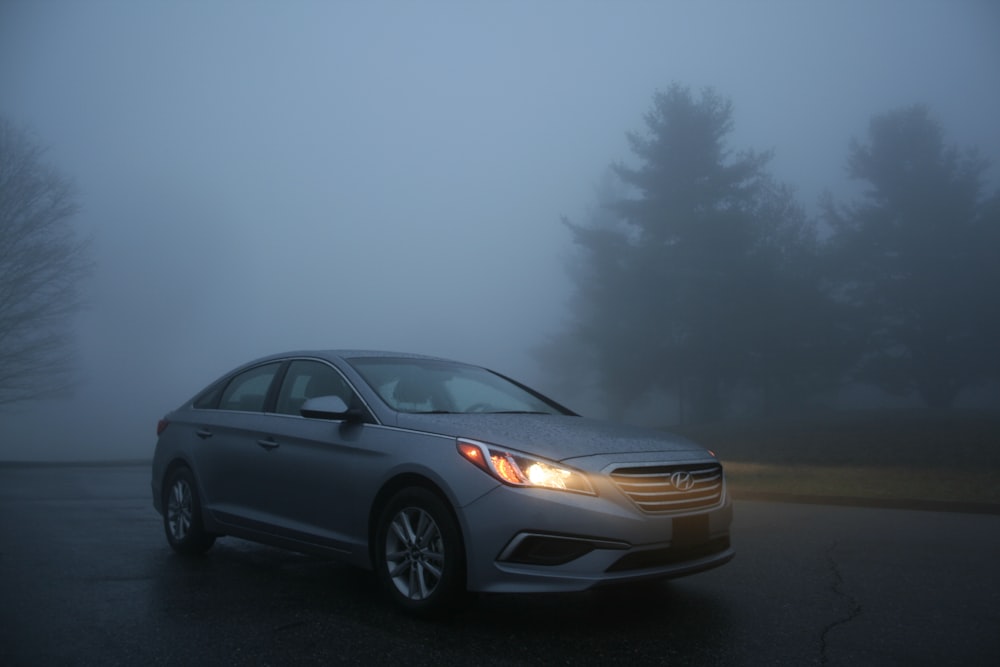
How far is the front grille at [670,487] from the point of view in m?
4.54

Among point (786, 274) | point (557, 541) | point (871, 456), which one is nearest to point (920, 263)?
point (786, 274)

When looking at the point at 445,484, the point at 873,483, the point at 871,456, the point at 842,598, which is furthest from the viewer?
the point at 871,456

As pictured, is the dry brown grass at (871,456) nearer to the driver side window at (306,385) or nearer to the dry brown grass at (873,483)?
the dry brown grass at (873,483)

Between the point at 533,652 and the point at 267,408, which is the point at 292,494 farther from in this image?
the point at 533,652

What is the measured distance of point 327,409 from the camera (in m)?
5.24

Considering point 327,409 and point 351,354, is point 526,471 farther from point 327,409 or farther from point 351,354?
point 351,354

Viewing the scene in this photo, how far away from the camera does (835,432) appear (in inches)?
784

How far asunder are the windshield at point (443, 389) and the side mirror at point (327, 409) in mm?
283

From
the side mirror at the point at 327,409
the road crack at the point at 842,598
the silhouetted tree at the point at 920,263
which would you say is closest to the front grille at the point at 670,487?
the road crack at the point at 842,598

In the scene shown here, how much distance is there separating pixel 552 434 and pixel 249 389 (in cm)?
303

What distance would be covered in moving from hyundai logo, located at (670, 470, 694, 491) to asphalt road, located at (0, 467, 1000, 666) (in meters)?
0.77

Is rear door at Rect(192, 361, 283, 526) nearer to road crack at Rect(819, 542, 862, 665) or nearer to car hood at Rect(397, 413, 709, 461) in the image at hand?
car hood at Rect(397, 413, 709, 461)

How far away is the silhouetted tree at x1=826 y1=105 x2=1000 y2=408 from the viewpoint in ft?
115

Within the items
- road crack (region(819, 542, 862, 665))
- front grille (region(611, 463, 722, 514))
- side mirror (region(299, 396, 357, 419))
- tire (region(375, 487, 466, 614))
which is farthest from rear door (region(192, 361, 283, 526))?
road crack (region(819, 542, 862, 665))
